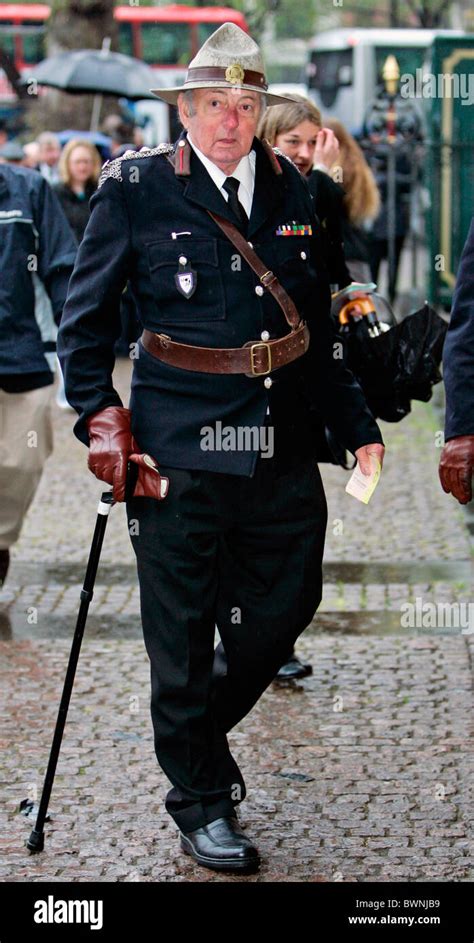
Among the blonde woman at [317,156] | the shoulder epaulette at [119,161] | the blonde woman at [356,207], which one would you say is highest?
the shoulder epaulette at [119,161]

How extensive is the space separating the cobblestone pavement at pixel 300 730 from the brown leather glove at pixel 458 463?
3.26ft

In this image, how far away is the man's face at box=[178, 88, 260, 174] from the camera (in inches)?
165

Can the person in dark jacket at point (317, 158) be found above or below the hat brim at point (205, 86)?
below

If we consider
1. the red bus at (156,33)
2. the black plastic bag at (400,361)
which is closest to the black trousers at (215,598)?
the black plastic bag at (400,361)

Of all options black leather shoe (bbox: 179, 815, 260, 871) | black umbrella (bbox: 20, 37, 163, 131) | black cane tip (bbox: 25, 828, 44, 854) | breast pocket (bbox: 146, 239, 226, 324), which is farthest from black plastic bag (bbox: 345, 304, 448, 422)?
black umbrella (bbox: 20, 37, 163, 131)

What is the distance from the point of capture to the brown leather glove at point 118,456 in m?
4.16

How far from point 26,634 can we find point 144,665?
25.4 inches

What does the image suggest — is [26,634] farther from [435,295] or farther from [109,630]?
[435,295]

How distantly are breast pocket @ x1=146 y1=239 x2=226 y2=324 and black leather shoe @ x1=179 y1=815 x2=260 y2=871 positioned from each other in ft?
4.35

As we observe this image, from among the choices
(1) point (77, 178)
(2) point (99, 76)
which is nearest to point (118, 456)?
(1) point (77, 178)

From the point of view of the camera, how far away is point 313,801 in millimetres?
4859

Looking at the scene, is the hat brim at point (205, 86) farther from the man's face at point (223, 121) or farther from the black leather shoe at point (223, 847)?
the black leather shoe at point (223, 847)

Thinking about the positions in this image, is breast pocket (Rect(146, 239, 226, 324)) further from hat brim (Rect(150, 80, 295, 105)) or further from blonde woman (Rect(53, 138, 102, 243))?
blonde woman (Rect(53, 138, 102, 243))

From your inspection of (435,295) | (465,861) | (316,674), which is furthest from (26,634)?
(435,295)
